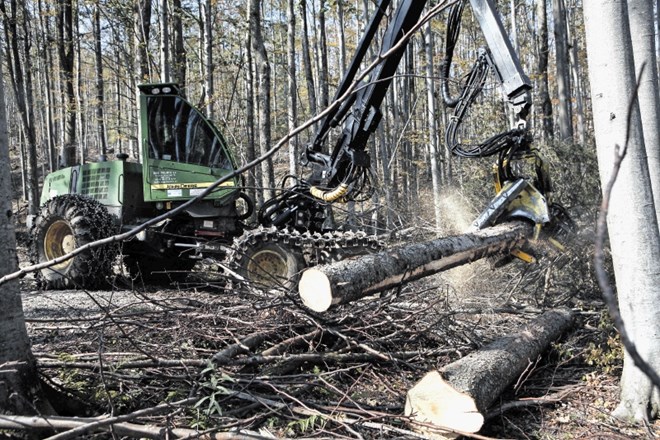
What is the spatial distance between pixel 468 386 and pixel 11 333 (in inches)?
102

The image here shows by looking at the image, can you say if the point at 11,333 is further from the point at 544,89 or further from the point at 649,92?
the point at 544,89

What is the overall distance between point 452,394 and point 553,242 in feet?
11.0

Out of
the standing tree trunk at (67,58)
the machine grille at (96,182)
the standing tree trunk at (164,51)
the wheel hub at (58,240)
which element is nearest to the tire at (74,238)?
the wheel hub at (58,240)

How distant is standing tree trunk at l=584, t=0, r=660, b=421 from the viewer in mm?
3365

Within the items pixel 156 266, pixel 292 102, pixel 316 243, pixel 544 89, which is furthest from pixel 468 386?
pixel 544 89

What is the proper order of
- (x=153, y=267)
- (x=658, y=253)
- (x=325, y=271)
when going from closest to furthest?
(x=658, y=253) → (x=325, y=271) → (x=153, y=267)

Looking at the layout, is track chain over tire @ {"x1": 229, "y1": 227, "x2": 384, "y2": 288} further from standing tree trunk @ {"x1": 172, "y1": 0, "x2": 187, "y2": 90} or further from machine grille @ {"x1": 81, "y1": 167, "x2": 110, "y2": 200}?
standing tree trunk @ {"x1": 172, "y1": 0, "x2": 187, "y2": 90}

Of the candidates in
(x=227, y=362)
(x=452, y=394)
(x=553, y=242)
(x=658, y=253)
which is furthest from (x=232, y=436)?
(x=553, y=242)

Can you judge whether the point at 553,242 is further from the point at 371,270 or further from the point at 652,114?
the point at 371,270

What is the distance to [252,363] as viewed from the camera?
3.62 metres

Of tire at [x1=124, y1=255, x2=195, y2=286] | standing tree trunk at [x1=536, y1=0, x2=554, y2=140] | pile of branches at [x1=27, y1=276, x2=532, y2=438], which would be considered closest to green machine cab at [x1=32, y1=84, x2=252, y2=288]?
tire at [x1=124, y1=255, x2=195, y2=286]

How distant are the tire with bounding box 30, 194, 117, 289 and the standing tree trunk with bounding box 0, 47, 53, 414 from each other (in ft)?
15.0

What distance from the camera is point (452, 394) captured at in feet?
10.3

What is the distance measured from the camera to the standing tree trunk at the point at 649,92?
148 inches
